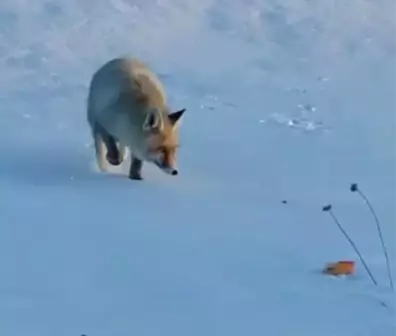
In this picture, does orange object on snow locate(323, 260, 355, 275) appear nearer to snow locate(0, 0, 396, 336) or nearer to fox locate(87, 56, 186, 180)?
snow locate(0, 0, 396, 336)

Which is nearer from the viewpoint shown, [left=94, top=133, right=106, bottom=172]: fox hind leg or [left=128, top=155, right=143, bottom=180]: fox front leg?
[left=128, top=155, right=143, bottom=180]: fox front leg

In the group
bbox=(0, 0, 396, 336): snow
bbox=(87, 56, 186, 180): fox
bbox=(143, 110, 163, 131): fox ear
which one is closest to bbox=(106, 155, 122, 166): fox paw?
bbox=(87, 56, 186, 180): fox

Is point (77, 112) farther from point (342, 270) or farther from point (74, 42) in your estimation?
point (342, 270)

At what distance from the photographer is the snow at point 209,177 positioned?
4.66 m

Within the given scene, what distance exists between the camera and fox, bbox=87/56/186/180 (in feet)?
27.0

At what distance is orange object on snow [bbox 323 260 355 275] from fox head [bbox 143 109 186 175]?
299 cm

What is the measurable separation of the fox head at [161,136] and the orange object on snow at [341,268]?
2995mm

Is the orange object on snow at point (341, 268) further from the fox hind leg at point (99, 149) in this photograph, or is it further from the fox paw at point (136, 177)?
the fox hind leg at point (99, 149)

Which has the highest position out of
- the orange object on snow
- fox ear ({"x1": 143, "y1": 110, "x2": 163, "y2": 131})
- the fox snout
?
the orange object on snow

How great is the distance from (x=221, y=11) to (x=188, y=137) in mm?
4163

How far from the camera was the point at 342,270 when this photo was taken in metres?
5.24

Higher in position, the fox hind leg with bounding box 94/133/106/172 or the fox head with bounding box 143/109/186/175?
the fox head with bounding box 143/109/186/175

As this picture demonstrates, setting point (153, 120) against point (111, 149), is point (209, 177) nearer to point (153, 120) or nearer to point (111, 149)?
point (153, 120)

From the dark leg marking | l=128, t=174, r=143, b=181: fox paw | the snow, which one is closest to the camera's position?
the snow
